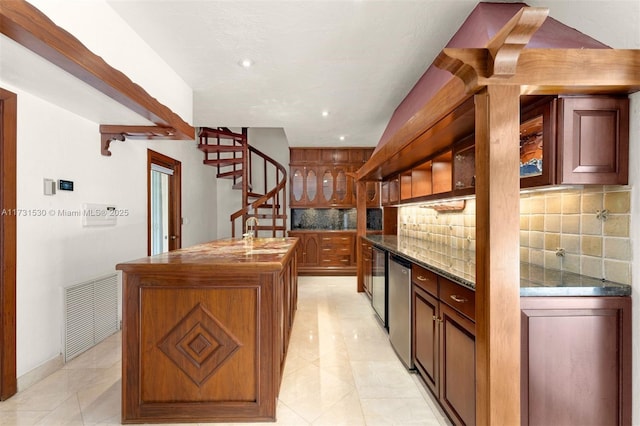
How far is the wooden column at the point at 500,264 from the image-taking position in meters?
1.28

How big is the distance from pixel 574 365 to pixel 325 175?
5.36 metres

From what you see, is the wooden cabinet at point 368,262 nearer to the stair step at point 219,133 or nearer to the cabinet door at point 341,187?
the cabinet door at point 341,187

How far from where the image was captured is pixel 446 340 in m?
1.81

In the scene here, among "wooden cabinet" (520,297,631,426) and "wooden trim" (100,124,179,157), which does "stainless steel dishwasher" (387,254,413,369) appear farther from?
"wooden trim" (100,124,179,157)

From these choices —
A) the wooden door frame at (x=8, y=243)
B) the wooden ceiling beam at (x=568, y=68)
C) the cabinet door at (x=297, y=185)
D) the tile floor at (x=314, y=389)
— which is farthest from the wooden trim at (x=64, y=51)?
the cabinet door at (x=297, y=185)

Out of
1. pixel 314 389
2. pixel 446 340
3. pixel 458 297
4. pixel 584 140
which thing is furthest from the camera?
pixel 314 389

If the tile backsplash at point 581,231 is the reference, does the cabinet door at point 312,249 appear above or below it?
below

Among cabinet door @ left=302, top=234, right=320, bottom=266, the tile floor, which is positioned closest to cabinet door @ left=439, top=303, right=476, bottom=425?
the tile floor

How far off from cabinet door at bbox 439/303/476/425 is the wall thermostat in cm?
317

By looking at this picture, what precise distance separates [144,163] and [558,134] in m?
4.20

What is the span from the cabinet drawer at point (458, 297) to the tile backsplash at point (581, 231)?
2.16 feet

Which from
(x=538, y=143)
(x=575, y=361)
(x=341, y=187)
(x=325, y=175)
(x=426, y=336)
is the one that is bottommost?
(x=426, y=336)

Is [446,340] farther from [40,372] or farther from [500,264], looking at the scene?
[40,372]

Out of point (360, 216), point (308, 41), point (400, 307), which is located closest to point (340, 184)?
point (360, 216)
